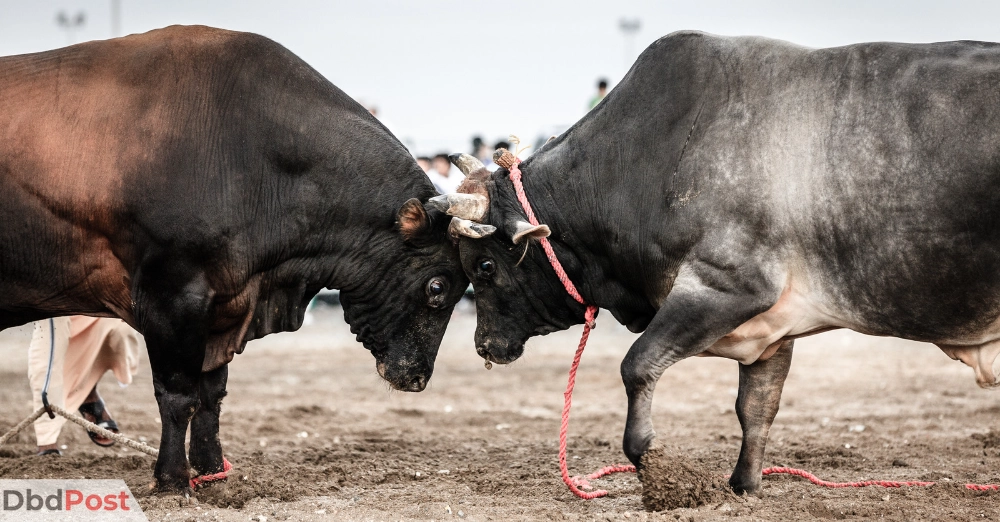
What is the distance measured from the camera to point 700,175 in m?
4.84

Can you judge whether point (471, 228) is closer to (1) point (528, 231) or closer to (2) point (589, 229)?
(1) point (528, 231)

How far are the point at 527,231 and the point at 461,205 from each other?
47 centimetres

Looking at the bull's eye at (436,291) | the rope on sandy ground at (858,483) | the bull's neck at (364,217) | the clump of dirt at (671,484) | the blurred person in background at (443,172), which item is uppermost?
the bull's neck at (364,217)

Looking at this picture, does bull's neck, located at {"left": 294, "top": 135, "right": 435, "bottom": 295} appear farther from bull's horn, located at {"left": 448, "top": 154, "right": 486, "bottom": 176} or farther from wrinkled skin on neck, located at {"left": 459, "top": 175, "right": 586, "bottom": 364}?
wrinkled skin on neck, located at {"left": 459, "top": 175, "right": 586, "bottom": 364}

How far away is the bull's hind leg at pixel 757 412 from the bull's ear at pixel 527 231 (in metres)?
1.34

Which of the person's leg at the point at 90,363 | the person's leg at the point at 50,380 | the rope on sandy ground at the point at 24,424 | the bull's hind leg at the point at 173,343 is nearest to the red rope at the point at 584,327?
the bull's hind leg at the point at 173,343

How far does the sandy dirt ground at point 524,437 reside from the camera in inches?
197

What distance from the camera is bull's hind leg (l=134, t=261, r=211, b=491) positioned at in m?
4.93

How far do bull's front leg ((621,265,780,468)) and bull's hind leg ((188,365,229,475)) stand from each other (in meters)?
2.37

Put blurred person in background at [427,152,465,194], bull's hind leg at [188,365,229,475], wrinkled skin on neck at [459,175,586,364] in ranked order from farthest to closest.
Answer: blurred person in background at [427,152,465,194] → bull's hind leg at [188,365,229,475] → wrinkled skin on neck at [459,175,586,364]

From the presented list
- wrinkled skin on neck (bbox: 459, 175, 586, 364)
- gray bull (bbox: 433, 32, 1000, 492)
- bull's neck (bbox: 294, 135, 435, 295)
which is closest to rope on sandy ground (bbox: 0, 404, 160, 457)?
bull's neck (bbox: 294, 135, 435, 295)

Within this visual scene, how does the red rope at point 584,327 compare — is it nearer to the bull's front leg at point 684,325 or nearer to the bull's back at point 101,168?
the bull's front leg at point 684,325

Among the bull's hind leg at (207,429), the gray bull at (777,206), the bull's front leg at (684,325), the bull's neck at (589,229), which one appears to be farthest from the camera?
the bull's hind leg at (207,429)

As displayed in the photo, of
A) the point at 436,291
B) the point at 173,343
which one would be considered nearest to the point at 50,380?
the point at 173,343
